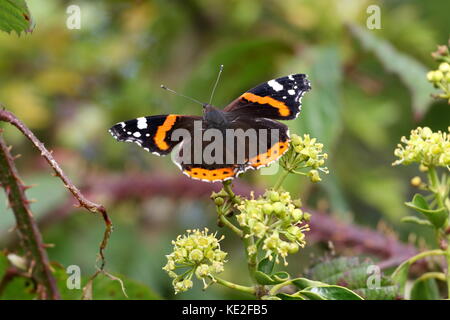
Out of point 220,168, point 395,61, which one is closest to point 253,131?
point 220,168

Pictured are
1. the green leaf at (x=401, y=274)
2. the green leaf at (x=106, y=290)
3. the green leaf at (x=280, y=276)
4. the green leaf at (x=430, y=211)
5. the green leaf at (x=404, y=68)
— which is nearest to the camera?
the green leaf at (x=280, y=276)

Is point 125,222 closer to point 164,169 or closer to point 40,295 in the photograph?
point 164,169

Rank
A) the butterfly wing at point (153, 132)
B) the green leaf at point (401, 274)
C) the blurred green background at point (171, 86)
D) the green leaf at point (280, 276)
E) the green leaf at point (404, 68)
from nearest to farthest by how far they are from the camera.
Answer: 1. the green leaf at point (280, 276)
2. the green leaf at point (401, 274)
3. the butterfly wing at point (153, 132)
4. the green leaf at point (404, 68)
5. the blurred green background at point (171, 86)

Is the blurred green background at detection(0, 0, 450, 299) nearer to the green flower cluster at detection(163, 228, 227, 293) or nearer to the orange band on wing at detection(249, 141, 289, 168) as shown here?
the orange band on wing at detection(249, 141, 289, 168)

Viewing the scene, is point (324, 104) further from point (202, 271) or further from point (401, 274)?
point (202, 271)

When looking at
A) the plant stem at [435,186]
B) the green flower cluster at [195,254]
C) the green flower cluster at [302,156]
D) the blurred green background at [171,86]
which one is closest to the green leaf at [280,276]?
the green flower cluster at [195,254]

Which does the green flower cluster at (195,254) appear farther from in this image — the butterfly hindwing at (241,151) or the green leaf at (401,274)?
the green leaf at (401,274)

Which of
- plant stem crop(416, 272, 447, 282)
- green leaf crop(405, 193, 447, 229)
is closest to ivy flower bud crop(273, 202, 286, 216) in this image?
green leaf crop(405, 193, 447, 229)
